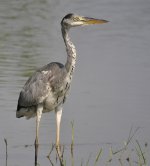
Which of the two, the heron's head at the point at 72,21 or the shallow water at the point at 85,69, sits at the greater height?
the heron's head at the point at 72,21

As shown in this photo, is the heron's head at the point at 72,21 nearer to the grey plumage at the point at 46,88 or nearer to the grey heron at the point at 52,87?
the grey heron at the point at 52,87

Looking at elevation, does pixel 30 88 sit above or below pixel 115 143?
above

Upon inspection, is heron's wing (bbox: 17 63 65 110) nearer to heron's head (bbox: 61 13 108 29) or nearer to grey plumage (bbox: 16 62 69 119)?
grey plumage (bbox: 16 62 69 119)

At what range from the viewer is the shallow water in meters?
11.4

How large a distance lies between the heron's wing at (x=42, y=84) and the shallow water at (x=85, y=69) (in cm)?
56

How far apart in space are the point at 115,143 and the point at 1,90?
311 centimetres

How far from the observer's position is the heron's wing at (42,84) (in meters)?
A: 10.9

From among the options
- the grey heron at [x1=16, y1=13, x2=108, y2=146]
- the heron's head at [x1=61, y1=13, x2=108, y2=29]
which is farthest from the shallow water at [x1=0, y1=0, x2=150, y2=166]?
the heron's head at [x1=61, y1=13, x2=108, y2=29]

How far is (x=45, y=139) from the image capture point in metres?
11.3

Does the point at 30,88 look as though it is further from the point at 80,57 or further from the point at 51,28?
the point at 51,28

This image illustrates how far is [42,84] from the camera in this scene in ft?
36.0

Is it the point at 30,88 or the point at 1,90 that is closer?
the point at 30,88

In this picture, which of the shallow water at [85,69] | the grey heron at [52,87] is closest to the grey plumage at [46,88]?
the grey heron at [52,87]

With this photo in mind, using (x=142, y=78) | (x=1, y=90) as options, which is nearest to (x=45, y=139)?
(x=1, y=90)
